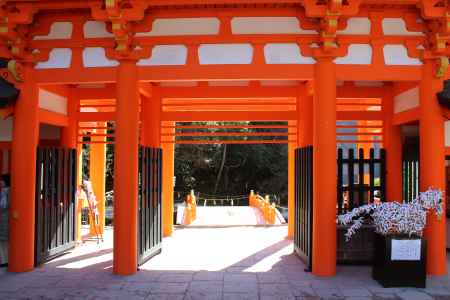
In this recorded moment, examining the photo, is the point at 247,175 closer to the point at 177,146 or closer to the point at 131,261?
the point at 177,146

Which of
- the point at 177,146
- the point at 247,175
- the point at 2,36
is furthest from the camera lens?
the point at 247,175

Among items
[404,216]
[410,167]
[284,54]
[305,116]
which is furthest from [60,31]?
[410,167]

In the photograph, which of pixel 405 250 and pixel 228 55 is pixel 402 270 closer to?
pixel 405 250

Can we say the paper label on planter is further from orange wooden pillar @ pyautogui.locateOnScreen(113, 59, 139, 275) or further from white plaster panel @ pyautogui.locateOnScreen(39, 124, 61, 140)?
white plaster panel @ pyautogui.locateOnScreen(39, 124, 61, 140)

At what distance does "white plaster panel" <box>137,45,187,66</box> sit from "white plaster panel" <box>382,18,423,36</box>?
3156 mm

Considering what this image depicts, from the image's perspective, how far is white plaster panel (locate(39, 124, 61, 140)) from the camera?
9609 mm

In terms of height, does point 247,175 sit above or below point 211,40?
below

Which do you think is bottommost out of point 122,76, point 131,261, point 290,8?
point 131,261

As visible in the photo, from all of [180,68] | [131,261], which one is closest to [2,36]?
[180,68]

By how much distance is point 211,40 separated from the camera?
6793 millimetres

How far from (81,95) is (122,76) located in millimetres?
2702

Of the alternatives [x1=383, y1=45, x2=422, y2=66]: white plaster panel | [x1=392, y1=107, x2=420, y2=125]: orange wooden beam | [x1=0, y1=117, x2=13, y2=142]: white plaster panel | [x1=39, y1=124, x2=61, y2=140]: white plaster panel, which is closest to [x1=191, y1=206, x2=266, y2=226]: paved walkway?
[x1=39, y1=124, x2=61, y2=140]: white plaster panel

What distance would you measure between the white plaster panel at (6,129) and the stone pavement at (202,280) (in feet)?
7.29

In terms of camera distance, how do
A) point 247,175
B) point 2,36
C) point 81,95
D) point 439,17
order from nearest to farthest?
point 439,17
point 2,36
point 81,95
point 247,175
